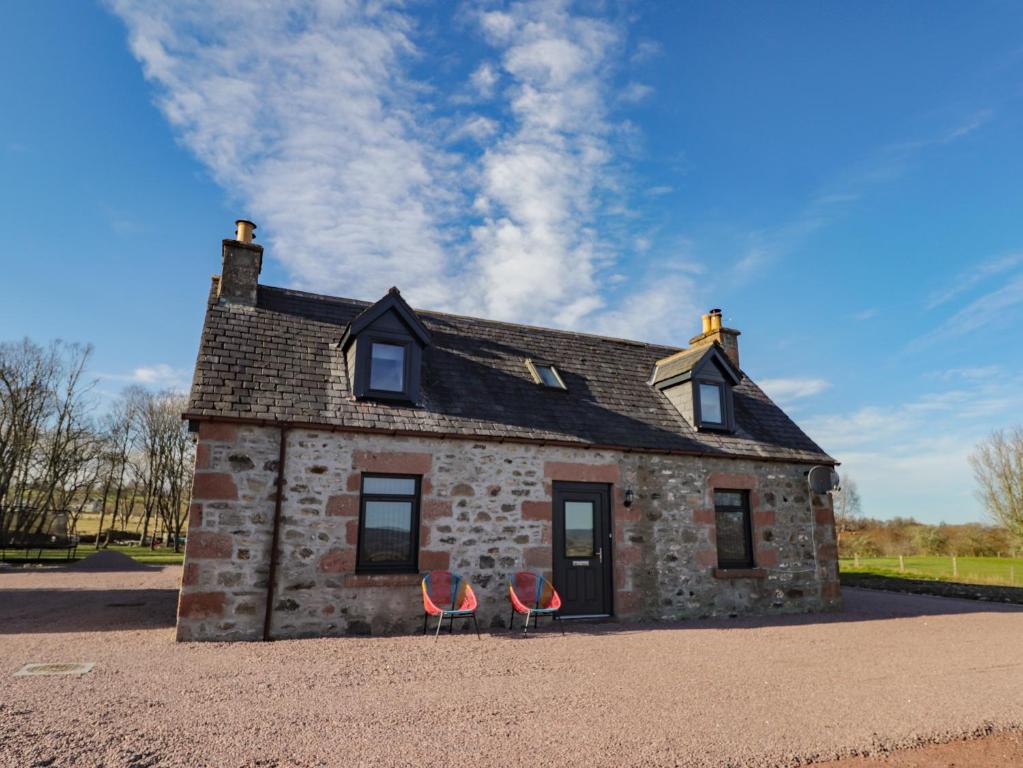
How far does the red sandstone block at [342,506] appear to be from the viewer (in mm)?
9352

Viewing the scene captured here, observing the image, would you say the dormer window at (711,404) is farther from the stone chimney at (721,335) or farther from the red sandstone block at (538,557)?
the red sandstone block at (538,557)

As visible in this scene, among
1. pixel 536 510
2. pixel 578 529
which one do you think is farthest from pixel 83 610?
pixel 578 529

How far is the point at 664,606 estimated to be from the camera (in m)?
11.2

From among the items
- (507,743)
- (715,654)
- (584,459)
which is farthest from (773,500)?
(507,743)

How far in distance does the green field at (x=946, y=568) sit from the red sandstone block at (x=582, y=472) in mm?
14676

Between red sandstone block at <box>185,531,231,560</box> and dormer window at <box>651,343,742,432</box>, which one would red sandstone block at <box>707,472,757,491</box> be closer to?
dormer window at <box>651,343,742,432</box>

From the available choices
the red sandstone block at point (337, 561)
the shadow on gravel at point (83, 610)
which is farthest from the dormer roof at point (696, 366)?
the shadow on gravel at point (83, 610)

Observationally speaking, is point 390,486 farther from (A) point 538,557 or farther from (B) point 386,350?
(A) point 538,557

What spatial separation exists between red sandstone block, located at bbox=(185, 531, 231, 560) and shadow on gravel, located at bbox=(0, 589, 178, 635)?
1.94m

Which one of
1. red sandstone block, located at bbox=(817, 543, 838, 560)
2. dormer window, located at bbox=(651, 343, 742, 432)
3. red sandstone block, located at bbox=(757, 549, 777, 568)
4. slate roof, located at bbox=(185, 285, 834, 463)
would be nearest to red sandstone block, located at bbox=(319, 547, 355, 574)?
slate roof, located at bbox=(185, 285, 834, 463)

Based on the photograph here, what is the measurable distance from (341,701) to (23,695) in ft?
9.54

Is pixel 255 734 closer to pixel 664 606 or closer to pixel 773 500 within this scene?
pixel 664 606

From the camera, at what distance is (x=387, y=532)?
9.80 m

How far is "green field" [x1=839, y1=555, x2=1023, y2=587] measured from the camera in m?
20.9
